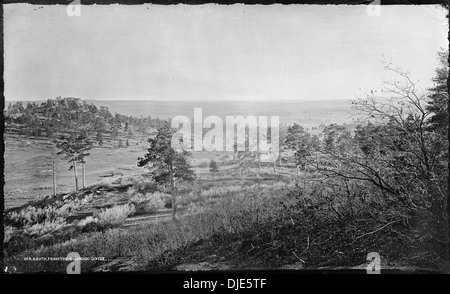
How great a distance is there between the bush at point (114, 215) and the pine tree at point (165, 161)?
44cm

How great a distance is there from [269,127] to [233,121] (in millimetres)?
375

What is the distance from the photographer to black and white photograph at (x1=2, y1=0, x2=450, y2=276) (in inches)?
170

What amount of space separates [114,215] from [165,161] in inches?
29.8

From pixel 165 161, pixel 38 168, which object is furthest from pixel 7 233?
pixel 165 161

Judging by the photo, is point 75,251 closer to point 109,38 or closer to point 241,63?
point 109,38

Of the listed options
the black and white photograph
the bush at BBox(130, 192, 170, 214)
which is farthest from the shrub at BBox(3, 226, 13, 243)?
the bush at BBox(130, 192, 170, 214)

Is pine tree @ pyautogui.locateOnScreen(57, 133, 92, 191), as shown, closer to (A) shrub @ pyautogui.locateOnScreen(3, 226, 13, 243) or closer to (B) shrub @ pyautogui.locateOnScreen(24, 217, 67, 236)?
(B) shrub @ pyautogui.locateOnScreen(24, 217, 67, 236)

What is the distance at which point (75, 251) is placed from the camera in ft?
14.2

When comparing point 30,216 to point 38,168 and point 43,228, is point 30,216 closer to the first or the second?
point 43,228

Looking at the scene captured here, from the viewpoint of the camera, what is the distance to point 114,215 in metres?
4.37

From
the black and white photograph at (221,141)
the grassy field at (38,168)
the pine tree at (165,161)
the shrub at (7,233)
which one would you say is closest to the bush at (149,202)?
the black and white photograph at (221,141)

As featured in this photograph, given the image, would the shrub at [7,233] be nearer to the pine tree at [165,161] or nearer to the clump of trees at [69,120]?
the clump of trees at [69,120]
